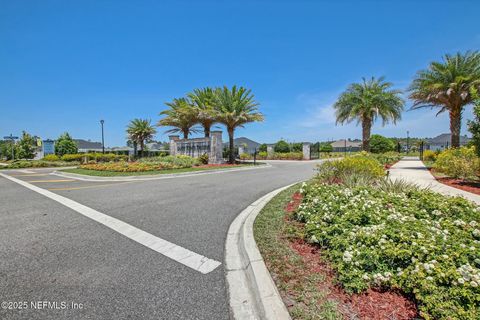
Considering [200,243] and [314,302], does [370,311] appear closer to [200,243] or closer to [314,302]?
[314,302]

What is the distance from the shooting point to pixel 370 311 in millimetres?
2082

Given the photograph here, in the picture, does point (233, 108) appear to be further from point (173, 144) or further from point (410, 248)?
point (410, 248)

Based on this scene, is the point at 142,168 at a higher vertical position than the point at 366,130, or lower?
lower

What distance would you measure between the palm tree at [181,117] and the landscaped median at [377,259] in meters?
20.6

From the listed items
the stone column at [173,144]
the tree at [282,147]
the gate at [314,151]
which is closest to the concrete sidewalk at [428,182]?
the stone column at [173,144]

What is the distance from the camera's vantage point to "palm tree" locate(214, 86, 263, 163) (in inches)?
852

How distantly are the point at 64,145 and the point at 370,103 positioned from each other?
51.6m

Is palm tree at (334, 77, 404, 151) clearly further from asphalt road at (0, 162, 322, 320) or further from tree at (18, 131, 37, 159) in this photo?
tree at (18, 131, 37, 159)

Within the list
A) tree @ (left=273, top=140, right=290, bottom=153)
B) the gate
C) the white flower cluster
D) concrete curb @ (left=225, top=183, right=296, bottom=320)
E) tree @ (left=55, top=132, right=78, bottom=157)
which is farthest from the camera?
tree @ (left=273, top=140, right=290, bottom=153)

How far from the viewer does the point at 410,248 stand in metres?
2.56

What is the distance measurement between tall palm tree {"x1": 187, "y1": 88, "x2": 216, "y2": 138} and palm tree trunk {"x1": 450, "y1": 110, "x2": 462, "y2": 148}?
19.1 meters

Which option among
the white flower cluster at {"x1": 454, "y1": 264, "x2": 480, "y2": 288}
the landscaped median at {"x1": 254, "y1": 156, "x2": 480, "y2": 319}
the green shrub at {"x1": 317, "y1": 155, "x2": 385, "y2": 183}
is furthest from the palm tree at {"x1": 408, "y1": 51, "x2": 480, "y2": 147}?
Answer: the white flower cluster at {"x1": 454, "y1": 264, "x2": 480, "y2": 288}

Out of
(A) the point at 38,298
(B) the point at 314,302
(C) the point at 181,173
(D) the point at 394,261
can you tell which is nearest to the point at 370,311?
(B) the point at 314,302

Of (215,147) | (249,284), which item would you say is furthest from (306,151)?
(249,284)
